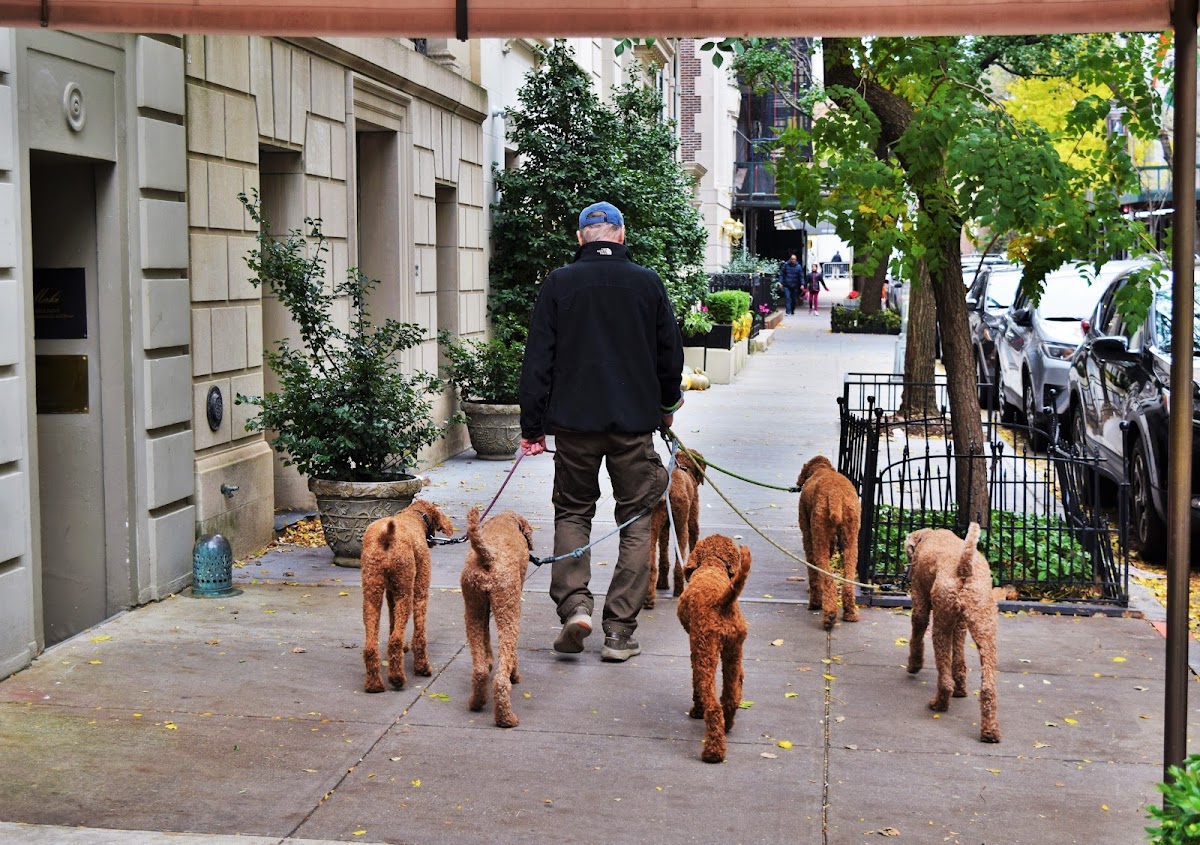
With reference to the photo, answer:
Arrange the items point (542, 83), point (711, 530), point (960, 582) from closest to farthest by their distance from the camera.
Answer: point (960, 582) → point (711, 530) → point (542, 83)

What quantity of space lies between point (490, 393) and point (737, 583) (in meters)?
9.09

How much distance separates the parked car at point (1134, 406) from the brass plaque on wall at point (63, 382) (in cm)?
611

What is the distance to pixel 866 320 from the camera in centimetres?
3572

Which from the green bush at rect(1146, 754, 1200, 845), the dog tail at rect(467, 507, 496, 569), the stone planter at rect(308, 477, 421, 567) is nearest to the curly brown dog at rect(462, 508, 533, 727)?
the dog tail at rect(467, 507, 496, 569)

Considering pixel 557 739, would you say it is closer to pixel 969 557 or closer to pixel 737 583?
pixel 737 583

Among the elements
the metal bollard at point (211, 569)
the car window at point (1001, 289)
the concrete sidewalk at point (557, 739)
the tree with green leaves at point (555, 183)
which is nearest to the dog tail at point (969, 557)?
the concrete sidewalk at point (557, 739)

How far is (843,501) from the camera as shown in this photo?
7.43 meters

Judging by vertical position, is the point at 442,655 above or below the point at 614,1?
below

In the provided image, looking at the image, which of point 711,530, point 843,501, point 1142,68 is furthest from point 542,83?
point 843,501

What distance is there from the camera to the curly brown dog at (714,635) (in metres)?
5.52

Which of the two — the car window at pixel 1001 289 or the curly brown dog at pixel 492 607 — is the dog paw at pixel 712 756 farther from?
the car window at pixel 1001 289

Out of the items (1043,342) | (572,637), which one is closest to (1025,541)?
(572,637)

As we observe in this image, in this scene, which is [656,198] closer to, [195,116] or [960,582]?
[195,116]

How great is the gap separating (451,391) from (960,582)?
9.28 meters
